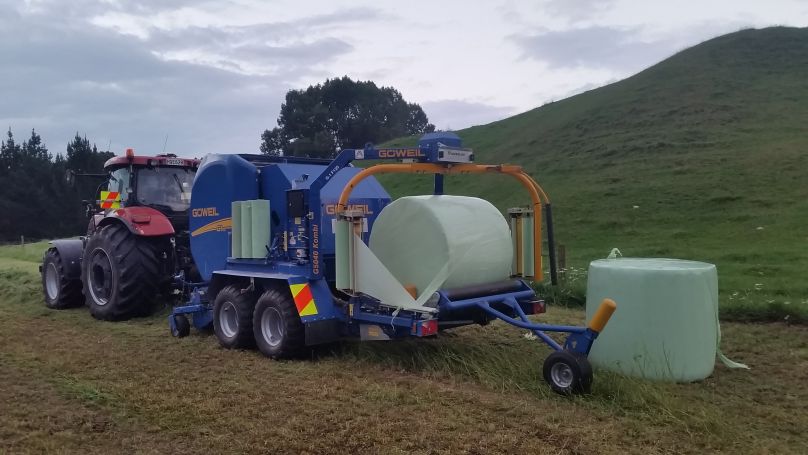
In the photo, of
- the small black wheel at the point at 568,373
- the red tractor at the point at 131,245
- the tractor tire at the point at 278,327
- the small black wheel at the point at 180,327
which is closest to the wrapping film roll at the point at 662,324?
the small black wheel at the point at 568,373

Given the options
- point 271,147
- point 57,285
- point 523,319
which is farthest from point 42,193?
point 523,319

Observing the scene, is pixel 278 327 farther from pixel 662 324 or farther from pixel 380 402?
pixel 662 324

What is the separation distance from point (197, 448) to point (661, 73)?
35.2 metres

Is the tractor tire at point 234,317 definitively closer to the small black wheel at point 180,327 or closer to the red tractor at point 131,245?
the small black wheel at point 180,327

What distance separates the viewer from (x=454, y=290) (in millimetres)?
6512

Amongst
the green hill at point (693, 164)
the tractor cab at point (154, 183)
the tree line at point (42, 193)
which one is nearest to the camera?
the tractor cab at point (154, 183)

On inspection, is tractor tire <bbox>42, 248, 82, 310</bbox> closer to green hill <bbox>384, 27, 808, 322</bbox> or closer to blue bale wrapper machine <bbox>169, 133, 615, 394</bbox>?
blue bale wrapper machine <bbox>169, 133, 615, 394</bbox>

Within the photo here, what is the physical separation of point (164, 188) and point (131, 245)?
4.31ft

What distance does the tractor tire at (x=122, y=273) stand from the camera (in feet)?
30.5

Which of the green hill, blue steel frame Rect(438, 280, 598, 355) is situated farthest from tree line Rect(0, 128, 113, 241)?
blue steel frame Rect(438, 280, 598, 355)

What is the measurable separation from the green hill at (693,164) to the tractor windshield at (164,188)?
7.22 meters

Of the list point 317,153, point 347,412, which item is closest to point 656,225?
point 347,412

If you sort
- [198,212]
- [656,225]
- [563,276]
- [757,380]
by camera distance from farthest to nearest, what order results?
[656,225] < [563,276] < [198,212] < [757,380]

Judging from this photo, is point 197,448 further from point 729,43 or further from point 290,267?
point 729,43
